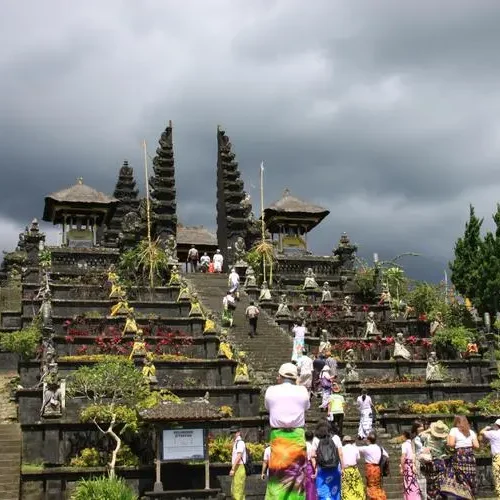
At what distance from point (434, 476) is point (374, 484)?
57.5 inches

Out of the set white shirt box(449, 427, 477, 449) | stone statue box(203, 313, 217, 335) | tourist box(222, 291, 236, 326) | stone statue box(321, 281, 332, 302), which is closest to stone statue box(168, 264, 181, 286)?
tourist box(222, 291, 236, 326)

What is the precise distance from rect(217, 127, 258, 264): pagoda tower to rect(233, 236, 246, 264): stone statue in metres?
0.86

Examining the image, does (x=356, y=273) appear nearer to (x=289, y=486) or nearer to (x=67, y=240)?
(x=67, y=240)

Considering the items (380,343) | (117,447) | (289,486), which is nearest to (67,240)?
(380,343)

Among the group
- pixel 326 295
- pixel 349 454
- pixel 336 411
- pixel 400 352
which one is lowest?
pixel 349 454

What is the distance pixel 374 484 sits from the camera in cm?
1268

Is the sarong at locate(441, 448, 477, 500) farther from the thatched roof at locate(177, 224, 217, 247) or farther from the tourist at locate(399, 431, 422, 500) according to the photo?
the thatched roof at locate(177, 224, 217, 247)

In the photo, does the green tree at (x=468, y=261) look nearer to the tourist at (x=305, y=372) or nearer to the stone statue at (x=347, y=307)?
the stone statue at (x=347, y=307)

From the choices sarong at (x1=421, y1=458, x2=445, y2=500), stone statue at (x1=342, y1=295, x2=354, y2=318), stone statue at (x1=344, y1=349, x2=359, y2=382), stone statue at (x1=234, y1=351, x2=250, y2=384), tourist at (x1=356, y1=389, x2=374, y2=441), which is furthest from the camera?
→ stone statue at (x1=342, y1=295, x2=354, y2=318)

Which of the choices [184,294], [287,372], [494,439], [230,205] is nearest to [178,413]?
[494,439]

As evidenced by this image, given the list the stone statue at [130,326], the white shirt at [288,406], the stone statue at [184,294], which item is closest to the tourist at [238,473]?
the white shirt at [288,406]

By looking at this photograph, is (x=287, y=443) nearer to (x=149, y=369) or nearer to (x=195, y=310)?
(x=149, y=369)

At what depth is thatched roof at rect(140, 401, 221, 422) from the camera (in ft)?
52.7

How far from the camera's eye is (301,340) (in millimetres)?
24781
